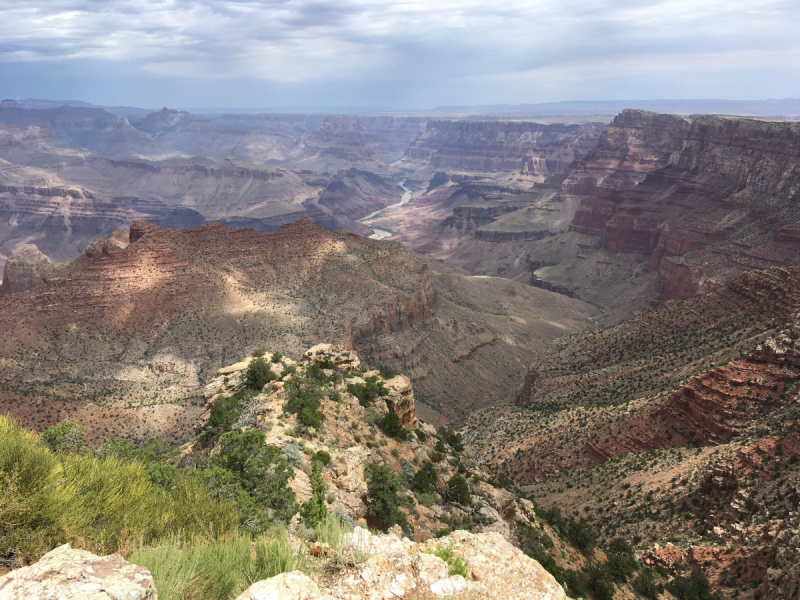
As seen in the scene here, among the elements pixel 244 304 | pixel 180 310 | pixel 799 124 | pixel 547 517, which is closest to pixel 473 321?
pixel 244 304

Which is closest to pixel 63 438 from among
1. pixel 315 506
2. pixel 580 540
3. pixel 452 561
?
pixel 315 506

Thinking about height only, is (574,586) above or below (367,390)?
below

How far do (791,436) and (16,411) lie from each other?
194ft

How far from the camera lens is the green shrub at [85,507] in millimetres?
9805

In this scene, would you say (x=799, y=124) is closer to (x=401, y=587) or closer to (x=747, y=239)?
(x=747, y=239)

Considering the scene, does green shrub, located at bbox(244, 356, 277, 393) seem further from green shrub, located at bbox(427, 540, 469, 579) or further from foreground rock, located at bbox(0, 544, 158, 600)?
foreground rock, located at bbox(0, 544, 158, 600)

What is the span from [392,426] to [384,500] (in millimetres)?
8895

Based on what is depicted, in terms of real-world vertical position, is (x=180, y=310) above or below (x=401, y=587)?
below

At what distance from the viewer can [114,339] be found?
2810 inches

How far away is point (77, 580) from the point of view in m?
8.28

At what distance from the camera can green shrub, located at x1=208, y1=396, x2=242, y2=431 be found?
88.2 feet

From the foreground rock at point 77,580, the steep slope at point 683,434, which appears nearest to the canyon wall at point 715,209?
the steep slope at point 683,434

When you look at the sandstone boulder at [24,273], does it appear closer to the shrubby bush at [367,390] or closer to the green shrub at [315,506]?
the shrubby bush at [367,390]

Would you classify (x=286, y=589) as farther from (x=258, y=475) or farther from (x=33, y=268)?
(x=33, y=268)
